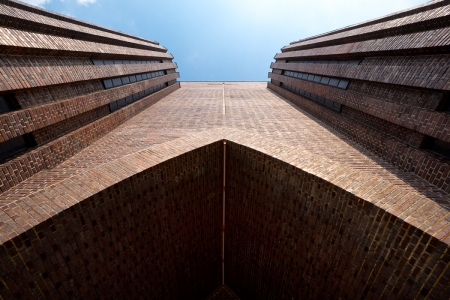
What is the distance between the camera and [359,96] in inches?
376

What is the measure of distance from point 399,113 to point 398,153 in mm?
1457

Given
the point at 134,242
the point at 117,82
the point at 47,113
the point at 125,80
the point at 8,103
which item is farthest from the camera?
the point at 125,80

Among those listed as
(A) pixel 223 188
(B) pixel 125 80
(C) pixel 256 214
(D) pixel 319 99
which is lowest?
(C) pixel 256 214

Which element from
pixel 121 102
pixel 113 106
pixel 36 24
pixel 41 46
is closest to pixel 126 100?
pixel 121 102

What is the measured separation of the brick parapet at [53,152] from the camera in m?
5.39

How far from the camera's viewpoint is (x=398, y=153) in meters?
7.13

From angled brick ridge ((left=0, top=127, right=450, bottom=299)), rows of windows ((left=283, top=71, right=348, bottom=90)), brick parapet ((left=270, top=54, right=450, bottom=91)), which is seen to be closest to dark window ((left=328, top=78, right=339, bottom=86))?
rows of windows ((left=283, top=71, right=348, bottom=90))

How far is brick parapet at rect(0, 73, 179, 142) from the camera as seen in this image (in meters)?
5.46

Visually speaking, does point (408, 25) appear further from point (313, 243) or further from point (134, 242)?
point (134, 242)

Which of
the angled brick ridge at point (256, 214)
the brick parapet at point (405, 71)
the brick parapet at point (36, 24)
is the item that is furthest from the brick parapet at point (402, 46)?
the brick parapet at point (36, 24)

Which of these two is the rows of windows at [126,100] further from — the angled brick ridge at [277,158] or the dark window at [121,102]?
the angled brick ridge at [277,158]

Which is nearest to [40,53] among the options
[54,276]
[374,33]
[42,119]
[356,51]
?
[42,119]

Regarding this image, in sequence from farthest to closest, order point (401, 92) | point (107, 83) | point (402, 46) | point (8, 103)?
point (107, 83)
point (402, 46)
point (401, 92)
point (8, 103)

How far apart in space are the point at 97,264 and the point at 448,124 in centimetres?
1053
